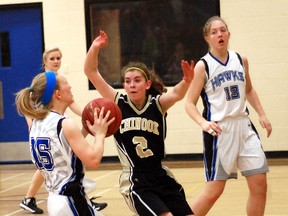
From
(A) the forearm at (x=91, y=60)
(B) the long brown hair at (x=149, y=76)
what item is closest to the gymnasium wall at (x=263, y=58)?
(B) the long brown hair at (x=149, y=76)

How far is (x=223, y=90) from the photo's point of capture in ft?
17.8

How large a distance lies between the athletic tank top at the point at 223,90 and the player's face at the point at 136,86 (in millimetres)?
613

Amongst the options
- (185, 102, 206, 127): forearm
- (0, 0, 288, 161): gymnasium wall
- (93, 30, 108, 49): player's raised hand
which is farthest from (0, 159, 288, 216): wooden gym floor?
(93, 30, 108, 49): player's raised hand

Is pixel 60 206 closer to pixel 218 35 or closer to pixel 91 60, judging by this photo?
pixel 91 60

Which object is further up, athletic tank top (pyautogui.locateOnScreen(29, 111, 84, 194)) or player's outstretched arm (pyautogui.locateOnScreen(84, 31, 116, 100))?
player's outstretched arm (pyautogui.locateOnScreen(84, 31, 116, 100))

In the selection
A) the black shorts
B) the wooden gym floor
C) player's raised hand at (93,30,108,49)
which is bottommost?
the wooden gym floor

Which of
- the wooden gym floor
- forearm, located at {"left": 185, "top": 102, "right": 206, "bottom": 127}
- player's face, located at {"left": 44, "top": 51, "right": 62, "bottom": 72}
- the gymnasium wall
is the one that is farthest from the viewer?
the gymnasium wall

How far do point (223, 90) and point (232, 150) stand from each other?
456 millimetres

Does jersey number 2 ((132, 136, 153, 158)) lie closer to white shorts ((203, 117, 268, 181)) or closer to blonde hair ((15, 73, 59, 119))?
white shorts ((203, 117, 268, 181))

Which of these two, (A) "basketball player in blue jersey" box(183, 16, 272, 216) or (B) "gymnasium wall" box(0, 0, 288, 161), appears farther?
(B) "gymnasium wall" box(0, 0, 288, 161)

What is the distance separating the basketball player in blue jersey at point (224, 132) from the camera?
17.6 ft

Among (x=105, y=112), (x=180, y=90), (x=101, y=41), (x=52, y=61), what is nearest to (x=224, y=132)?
(x=180, y=90)

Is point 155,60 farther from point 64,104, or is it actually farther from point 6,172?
point 64,104

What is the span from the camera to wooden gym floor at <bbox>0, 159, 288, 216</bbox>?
23.2 feet
